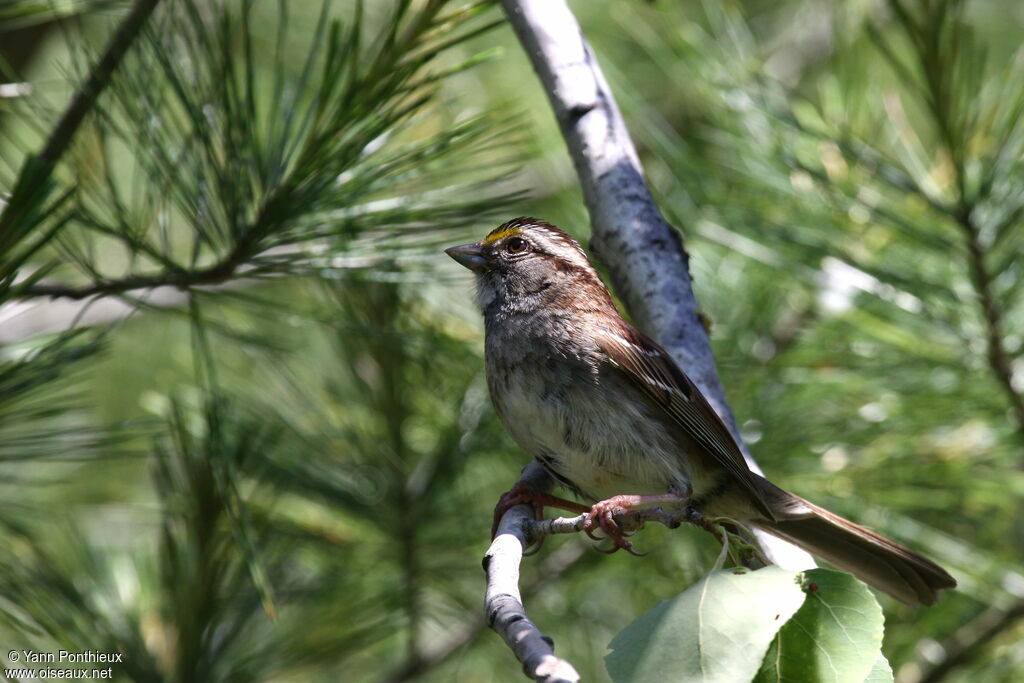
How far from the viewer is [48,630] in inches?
101

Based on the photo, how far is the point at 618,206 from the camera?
7.64 feet

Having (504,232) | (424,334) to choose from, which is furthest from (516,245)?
(424,334)

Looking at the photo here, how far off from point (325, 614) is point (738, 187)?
2237mm

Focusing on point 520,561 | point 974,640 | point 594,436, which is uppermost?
point 520,561

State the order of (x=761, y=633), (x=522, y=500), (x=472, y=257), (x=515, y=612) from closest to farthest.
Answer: (x=515, y=612), (x=761, y=633), (x=522, y=500), (x=472, y=257)

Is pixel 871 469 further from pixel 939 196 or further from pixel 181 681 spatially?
pixel 181 681

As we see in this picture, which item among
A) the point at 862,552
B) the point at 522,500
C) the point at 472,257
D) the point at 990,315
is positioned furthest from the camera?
the point at 472,257

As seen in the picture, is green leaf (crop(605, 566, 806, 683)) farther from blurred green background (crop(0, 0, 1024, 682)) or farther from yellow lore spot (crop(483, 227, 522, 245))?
yellow lore spot (crop(483, 227, 522, 245))

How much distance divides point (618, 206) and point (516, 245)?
833 mm

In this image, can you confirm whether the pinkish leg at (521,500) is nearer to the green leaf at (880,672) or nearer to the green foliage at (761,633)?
the green foliage at (761,633)

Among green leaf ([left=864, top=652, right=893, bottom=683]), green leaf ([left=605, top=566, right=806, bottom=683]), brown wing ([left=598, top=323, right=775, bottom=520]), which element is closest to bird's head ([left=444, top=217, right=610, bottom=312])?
brown wing ([left=598, top=323, right=775, bottom=520])

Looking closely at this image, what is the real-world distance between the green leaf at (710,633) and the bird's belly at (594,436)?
0.84 meters

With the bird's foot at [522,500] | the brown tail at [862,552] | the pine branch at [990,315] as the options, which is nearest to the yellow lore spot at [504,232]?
the bird's foot at [522,500]

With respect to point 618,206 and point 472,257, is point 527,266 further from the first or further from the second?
point 618,206
